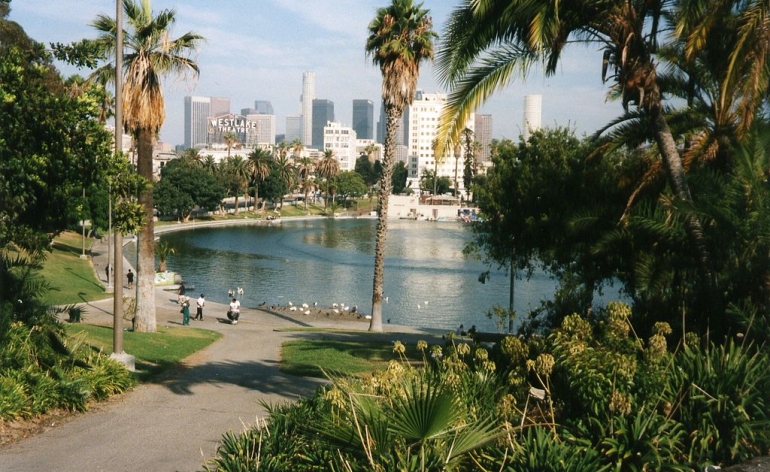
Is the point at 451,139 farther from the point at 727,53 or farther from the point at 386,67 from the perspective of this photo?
the point at 386,67

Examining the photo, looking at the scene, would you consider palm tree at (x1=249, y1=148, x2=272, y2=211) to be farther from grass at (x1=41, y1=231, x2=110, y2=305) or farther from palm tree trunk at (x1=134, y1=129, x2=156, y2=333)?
palm tree trunk at (x1=134, y1=129, x2=156, y2=333)

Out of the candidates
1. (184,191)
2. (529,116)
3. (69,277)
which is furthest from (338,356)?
(184,191)

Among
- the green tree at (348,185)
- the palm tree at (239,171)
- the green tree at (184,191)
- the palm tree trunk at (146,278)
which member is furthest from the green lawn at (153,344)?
the green tree at (348,185)

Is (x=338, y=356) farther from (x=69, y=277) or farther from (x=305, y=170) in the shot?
(x=305, y=170)

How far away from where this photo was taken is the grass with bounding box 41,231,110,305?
3400 cm

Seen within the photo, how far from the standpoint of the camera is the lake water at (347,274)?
43.2 meters

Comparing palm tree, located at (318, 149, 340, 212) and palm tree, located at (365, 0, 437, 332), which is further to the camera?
palm tree, located at (318, 149, 340, 212)

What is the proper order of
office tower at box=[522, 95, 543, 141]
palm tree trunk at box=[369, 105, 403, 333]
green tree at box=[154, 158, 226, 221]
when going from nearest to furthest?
office tower at box=[522, 95, 543, 141] < palm tree trunk at box=[369, 105, 403, 333] < green tree at box=[154, 158, 226, 221]

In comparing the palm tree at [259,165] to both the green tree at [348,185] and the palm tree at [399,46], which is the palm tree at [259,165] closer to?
the green tree at [348,185]

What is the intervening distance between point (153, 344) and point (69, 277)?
2515 cm

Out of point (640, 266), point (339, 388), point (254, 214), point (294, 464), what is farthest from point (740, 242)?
point (254, 214)

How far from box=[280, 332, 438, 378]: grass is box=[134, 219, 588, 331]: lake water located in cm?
1552

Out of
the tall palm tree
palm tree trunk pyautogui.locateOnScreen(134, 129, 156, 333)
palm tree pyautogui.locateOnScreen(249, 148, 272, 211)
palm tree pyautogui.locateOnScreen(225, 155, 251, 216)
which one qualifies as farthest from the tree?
the tall palm tree

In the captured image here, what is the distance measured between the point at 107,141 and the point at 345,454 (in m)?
7.76
